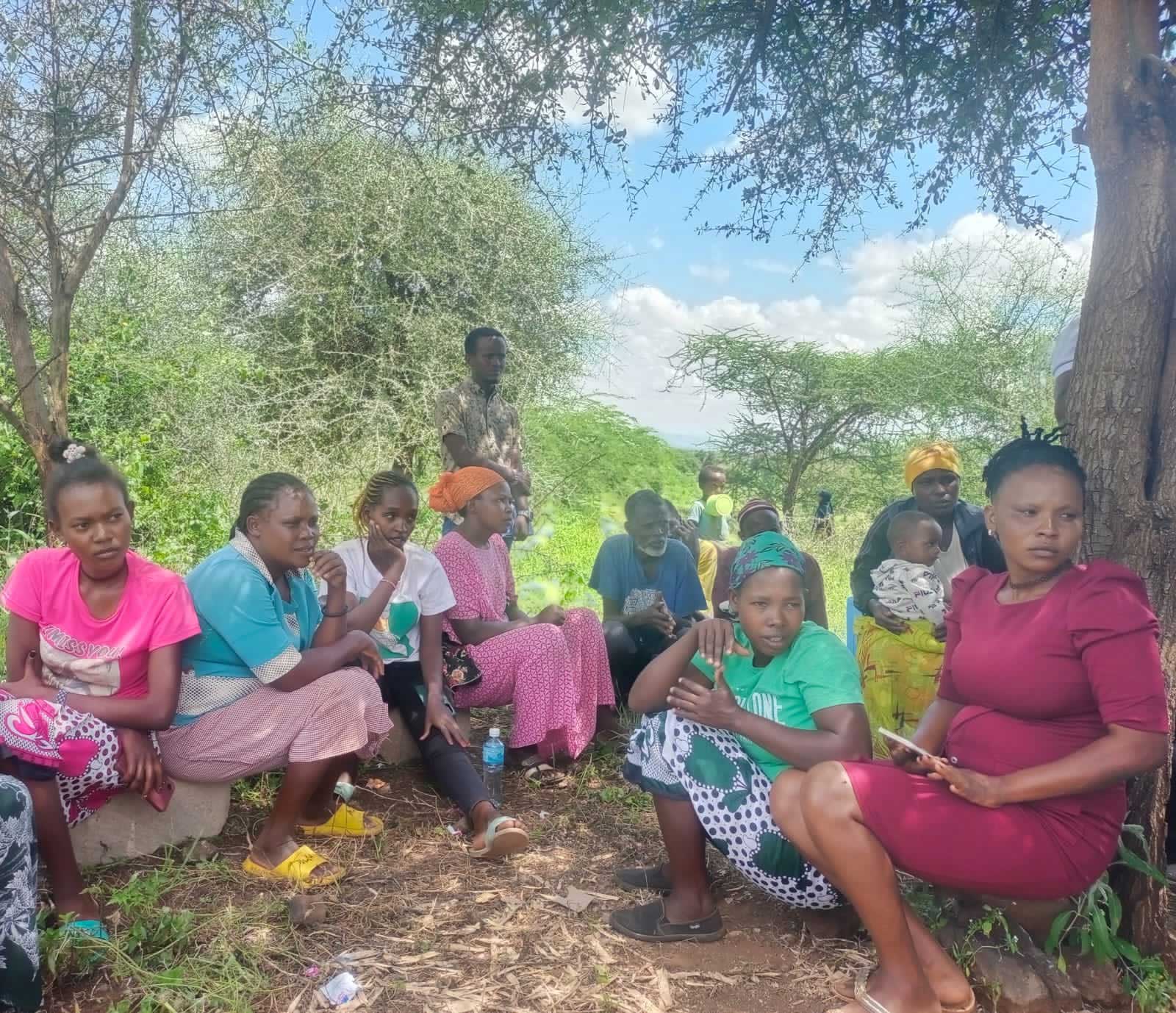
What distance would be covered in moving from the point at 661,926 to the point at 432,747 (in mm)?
1392

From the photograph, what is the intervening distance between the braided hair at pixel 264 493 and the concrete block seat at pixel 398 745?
50.5 inches

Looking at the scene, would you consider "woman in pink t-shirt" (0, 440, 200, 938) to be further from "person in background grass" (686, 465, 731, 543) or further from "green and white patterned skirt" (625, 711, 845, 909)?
"person in background grass" (686, 465, 731, 543)

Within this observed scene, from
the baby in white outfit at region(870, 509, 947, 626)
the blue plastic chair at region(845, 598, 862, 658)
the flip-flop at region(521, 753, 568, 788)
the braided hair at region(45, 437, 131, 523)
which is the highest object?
the braided hair at region(45, 437, 131, 523)

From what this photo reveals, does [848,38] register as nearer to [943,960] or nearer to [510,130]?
[510,130]

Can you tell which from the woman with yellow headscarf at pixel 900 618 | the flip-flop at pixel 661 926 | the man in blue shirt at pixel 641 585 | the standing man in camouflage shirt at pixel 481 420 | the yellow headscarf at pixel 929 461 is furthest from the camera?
the standing man in camouflage shirt at pixel 481 420

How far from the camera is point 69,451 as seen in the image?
3.47 metres

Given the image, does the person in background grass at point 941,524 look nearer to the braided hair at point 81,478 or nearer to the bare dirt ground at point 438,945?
the bare dirt ground at point 438,945


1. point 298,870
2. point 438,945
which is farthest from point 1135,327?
point 298,870

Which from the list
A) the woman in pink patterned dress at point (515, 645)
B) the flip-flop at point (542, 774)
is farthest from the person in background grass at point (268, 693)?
the flip-flop at point (542, 774)

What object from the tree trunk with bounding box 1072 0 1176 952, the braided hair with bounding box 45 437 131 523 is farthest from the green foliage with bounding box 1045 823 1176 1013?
the braided hair with bounding box 45 437 131 523

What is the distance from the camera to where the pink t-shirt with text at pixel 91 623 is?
3174 millimetres

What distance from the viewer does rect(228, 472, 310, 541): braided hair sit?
3.54 m

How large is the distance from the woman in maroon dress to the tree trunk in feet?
1.35

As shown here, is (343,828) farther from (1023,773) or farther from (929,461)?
(929,461)
